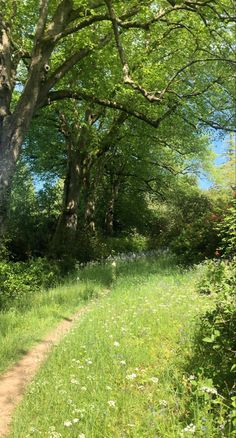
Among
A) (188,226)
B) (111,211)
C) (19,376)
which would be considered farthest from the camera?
(111,211)

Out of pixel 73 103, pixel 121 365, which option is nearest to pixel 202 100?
pixel 73 103

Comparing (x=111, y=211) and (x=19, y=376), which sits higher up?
(x=111, y=211)

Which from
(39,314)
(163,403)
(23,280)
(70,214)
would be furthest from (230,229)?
(70,214)

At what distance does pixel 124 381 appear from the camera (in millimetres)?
5902

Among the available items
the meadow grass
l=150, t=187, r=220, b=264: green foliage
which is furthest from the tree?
the meadow grass

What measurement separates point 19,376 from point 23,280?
688 centimetres

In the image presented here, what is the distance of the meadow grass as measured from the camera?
4.66m

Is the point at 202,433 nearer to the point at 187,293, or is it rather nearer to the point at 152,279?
the point at 187,293

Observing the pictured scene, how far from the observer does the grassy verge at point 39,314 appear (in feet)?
27.4

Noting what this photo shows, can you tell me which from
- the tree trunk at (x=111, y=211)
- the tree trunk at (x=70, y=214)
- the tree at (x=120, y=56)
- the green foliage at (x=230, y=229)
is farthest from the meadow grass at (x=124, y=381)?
the tree trunk at (x=111, y=211)

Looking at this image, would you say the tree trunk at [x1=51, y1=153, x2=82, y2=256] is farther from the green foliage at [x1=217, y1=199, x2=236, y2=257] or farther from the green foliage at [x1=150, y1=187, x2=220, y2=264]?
the green foliage at [x1=217, y1=199, x2=236, y2=257]

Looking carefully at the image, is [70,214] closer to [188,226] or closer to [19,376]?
[188,226]

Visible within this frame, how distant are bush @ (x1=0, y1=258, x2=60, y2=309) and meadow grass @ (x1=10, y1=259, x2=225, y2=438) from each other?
2978 mm

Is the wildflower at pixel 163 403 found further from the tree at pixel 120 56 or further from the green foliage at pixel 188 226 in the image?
the tree at pixel 120 56
